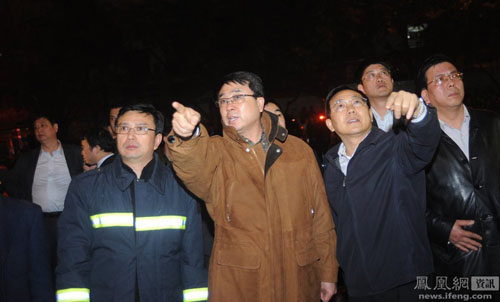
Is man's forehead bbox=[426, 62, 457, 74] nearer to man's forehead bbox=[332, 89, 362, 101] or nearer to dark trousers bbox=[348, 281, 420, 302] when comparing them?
man's forehead bbox=[332, 89, 362, 101]

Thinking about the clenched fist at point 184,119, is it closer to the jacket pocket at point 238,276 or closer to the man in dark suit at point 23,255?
the jacket pocket at point 238,276

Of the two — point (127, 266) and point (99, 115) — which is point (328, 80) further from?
point (127, 266)

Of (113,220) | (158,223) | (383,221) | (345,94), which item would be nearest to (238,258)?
(158,223)

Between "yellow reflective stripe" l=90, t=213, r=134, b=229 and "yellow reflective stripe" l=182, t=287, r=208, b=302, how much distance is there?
706 mm

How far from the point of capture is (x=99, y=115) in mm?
18969

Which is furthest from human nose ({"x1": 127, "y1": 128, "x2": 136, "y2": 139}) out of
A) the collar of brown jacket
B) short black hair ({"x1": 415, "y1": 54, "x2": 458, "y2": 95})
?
short black hair ({"x1": 415, "y1": 54, "x2": 458, "y2": 95})

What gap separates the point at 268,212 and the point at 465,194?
174 cm

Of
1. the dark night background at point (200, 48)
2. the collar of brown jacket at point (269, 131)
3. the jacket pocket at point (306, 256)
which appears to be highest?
the dark night background at point (200, 48)

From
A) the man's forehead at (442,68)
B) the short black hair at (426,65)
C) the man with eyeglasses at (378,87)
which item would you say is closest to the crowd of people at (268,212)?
the man's forehead at (442,68)

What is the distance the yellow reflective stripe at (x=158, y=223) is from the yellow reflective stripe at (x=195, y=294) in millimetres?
499

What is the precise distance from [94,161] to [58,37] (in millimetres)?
14077

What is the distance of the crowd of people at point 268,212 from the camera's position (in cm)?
252

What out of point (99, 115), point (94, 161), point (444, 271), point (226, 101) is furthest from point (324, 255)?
point (99, 115)

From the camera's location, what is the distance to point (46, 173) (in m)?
5.41
